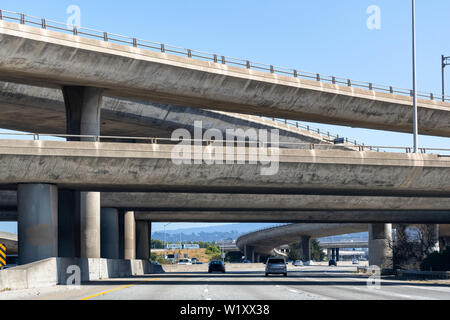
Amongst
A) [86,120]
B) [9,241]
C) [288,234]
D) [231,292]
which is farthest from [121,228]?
[288,234]

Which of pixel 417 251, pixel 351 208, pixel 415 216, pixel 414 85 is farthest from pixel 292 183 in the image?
pixel 417 251

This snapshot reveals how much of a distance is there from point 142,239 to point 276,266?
31068 mm

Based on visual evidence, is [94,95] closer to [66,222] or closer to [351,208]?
[66,222]

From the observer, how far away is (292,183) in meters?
41.0

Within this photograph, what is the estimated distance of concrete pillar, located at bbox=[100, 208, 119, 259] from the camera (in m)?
59.8

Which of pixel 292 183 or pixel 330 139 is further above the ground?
pixel 330 139

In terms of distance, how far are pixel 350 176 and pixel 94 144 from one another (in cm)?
1425

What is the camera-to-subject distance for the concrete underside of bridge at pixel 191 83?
46.8m

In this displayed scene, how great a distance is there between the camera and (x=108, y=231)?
197ft

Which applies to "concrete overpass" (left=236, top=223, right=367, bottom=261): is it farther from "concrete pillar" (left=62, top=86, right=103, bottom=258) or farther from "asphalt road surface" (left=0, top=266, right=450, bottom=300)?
"asphalt road surface" (left=0, top=266, right=450, bottom=300)

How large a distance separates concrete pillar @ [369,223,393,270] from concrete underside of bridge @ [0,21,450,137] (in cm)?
1669

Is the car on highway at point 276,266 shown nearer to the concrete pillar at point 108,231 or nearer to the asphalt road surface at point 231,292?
the concrete pillar at point 108,231

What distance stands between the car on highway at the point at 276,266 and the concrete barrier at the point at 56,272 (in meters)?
10.8

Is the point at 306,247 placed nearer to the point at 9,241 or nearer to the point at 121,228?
the point at 9,241
